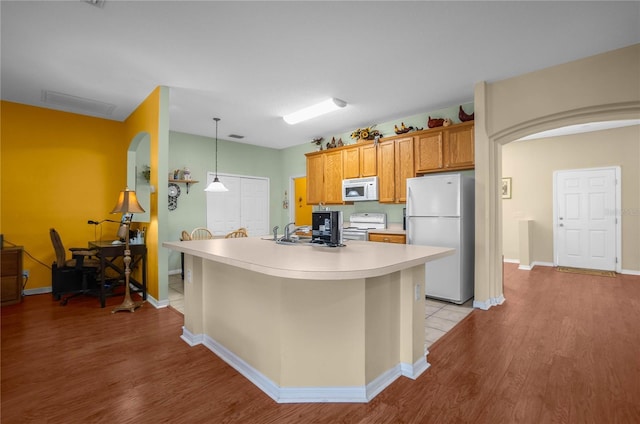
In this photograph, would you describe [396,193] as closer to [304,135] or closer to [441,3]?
[304,135]

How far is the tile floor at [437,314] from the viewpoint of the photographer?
118 inches

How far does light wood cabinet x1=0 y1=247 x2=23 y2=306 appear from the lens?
3.83 m

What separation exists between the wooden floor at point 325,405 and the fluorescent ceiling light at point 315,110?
3.10 m

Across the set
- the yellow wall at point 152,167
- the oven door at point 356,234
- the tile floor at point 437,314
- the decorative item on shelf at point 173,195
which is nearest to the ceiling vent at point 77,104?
the yellow wall at point 152,167

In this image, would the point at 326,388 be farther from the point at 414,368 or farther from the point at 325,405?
the point at 414,368

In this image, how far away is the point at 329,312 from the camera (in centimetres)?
191

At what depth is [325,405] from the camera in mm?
1863

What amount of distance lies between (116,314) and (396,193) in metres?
4.09

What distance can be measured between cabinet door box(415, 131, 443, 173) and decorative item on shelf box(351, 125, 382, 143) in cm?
85

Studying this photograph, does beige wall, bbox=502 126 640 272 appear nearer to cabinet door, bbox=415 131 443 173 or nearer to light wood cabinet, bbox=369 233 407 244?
cabinet door, bbox=415 131 443 173

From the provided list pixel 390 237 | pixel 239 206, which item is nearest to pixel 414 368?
pixel 390 237

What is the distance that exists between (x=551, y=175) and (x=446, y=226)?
163 inches

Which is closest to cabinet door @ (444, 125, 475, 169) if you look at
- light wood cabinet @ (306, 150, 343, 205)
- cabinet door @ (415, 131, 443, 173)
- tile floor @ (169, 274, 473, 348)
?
cabinet door @ (415, 131, 443, 173)

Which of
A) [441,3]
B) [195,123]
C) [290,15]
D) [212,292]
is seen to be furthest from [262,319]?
[195,123]
